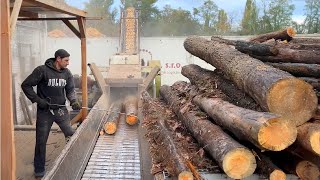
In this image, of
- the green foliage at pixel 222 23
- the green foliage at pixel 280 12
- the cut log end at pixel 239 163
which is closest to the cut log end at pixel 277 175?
the cut log end at pixel 239 163

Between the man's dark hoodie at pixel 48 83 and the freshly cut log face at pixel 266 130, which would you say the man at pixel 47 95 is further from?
the freshly cut log face at pixel 266 130

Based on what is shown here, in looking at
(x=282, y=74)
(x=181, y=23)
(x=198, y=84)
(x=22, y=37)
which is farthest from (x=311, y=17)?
(x=282, y=74)

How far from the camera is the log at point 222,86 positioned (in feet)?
13.5

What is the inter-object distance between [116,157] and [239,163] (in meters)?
3.16

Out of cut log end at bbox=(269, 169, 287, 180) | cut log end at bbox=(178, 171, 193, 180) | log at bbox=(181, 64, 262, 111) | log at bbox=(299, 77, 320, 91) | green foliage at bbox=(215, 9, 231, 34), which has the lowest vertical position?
cut log end at bbox=(178, 171, 193, 180)

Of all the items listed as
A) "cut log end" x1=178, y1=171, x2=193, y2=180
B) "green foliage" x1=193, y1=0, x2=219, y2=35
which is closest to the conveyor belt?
"cut log end" x1=178, y1=171, x2=193, y2=180

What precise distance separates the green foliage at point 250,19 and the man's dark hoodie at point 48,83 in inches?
1020

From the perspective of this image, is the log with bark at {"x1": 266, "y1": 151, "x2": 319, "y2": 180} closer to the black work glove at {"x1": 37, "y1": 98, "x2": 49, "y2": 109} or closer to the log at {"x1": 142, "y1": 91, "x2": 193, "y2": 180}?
the log at {"x1": 142, "y1": 91, "x2": 193, "y2": 180}

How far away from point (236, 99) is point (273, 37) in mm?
3238

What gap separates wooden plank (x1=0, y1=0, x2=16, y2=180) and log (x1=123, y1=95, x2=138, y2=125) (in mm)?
4398

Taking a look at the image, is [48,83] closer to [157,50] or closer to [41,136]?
[41,136]

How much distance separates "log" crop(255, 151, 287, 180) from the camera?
332 centimetres

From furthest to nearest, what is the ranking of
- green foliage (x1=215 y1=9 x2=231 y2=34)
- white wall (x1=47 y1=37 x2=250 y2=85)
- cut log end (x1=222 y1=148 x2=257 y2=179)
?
green foliage (x1=215 y1=9 x2=231 y2=34) → white wall (x1=47 y1=37 x2=250 y2=85) → cut log end (x1=222 y1=148 x2=257 y2=179)

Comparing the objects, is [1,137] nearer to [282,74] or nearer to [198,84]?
[282,74]
